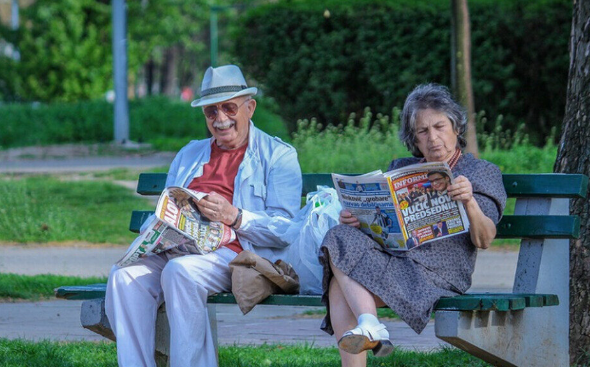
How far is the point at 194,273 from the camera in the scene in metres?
4.38

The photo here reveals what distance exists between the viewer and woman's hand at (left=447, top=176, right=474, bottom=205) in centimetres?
399

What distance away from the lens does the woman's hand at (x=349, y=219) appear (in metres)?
4.30

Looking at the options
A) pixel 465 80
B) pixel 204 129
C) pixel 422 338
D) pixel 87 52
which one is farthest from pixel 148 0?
pixel 422 338

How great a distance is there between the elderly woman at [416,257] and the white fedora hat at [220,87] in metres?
0.81

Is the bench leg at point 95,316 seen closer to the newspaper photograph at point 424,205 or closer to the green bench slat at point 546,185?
the newspaper photograph at point 424,205

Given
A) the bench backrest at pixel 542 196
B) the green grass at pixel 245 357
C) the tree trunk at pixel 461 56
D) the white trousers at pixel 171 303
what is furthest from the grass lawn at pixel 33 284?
the tree trunk at pixel 461 56

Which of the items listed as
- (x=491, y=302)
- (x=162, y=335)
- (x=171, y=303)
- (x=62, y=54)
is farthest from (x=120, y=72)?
(x=491, y=302)

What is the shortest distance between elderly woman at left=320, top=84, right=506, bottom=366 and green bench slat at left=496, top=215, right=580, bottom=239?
8.5 inches

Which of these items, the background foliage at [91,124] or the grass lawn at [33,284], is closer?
the grass lawn at [33,284]

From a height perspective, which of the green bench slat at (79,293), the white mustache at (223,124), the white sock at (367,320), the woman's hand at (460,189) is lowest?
the green bench slat at (79,293)

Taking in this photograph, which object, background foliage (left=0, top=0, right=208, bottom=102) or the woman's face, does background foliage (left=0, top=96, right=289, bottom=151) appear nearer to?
background foliage (left=0, top=0, right=208, bottom=102)

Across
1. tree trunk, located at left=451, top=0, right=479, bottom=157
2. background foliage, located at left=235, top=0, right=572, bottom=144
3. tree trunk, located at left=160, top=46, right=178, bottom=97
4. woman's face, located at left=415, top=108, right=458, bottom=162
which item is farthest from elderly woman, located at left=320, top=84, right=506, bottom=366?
tree trunk, located at left=160, top=46, right=178, bottom=97

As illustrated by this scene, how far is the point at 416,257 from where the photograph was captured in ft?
13.8

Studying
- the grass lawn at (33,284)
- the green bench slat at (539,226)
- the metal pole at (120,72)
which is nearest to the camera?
the green bench slat at (539,226)
